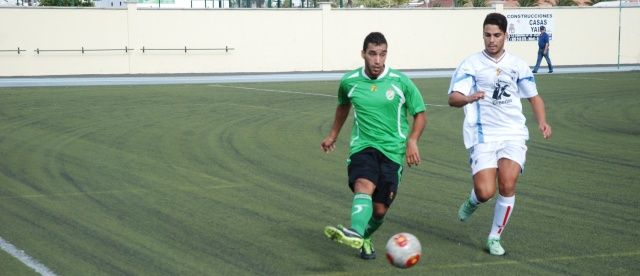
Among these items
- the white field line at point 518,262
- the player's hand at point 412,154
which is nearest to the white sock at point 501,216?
the white field line at point 518,262

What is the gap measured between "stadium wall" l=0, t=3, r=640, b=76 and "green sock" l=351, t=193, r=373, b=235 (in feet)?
118

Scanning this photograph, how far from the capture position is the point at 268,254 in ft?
27.8

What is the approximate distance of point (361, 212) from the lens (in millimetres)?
7688

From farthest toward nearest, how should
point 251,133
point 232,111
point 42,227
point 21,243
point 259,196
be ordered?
point 232,111 → point 251,133 → point 259,196 → point 42,227 → point 21,243

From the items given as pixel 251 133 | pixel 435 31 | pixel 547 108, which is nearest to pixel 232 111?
pixel 251 133

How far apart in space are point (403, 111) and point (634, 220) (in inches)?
122

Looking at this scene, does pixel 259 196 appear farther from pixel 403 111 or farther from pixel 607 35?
pixel 607 35

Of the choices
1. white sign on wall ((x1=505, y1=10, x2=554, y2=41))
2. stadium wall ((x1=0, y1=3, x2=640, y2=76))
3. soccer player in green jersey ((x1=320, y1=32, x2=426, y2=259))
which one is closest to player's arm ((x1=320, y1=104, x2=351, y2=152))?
soccer player in green jersey ((x1=320, y1=32, x2=426, y2=259))

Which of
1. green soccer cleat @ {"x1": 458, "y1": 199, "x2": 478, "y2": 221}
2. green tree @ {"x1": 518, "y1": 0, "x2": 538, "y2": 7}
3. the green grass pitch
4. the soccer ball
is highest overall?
green tree @ {"x1": 518, "y1": 0, "x2": 538, "y2": 7}

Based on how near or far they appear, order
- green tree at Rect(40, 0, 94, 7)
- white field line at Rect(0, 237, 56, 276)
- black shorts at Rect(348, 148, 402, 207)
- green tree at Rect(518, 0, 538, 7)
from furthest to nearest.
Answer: green tree at Rect(518, 0, 538, 7)
green tree at Rect(40, 0, 94, 7)
black shorts at Rect(348, 148, 402, 207)
white field line at Rect(0, 237, 56, 276)

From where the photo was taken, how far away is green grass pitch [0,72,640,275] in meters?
8.25

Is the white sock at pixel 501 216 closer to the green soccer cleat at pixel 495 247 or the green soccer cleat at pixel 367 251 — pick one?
the green soccer cleat at pixel 495 247

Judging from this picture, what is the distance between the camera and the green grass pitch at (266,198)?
325 inches

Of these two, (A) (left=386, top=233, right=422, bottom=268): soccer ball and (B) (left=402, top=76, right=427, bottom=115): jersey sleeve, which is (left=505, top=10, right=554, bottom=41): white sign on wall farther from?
(A) (left=386, top=233, right=422, bottom=268): soccer ball
